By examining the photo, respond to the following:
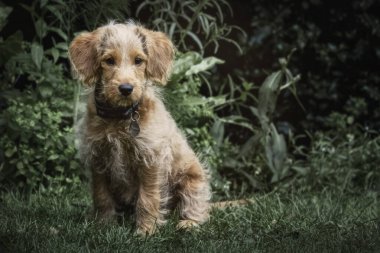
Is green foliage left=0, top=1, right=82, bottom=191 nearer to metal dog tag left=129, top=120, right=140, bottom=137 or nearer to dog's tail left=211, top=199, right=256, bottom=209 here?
dog's tail left=211, top=199, right=256, bottom=209

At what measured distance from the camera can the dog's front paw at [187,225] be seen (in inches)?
199

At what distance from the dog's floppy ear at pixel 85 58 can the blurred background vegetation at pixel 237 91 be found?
1.07m

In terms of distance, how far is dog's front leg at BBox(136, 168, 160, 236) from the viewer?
4.99 m

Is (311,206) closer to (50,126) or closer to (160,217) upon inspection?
(160,217)

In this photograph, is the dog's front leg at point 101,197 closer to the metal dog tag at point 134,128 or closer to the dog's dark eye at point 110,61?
the metal dog tag at point 134,128

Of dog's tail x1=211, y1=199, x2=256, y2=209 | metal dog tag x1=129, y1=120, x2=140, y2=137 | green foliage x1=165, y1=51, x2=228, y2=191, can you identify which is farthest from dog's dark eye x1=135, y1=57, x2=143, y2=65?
green foliage x1=165, y1=51, x2=228, y2=191

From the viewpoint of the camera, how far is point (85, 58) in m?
4.95

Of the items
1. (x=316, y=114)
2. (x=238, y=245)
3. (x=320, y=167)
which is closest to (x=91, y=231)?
(x=238, y=245)

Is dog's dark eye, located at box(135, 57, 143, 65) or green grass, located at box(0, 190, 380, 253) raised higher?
dog's dark eye, located at box(135, 57, 143, 65)

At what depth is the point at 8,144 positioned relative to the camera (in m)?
6.13

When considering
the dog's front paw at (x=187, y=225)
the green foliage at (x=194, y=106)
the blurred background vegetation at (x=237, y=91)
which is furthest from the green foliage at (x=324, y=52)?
the dog's front paw at (x=187, y=225)

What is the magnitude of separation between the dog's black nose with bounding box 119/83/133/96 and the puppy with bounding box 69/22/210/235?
0.02 metres

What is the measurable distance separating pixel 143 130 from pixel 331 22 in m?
3.68

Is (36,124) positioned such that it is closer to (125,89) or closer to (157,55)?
(157,55)
